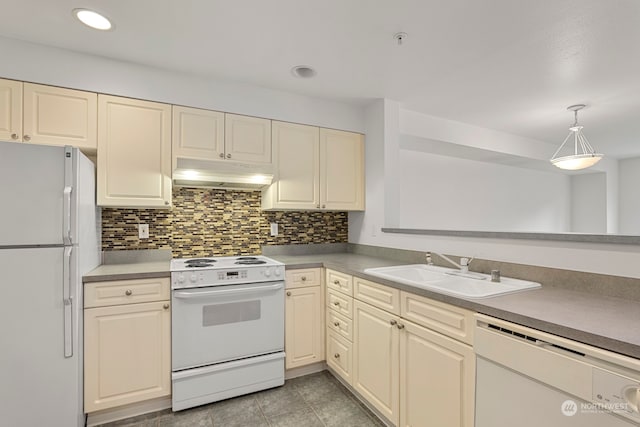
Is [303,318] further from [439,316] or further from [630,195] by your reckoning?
[630,195]

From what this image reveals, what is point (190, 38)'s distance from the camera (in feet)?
6.29

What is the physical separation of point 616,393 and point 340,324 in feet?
5.30

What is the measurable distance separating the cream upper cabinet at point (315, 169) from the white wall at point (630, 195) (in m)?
5.74

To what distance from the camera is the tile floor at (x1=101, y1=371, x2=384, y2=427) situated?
1917 mm

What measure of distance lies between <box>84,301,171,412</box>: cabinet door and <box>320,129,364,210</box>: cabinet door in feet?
5.35

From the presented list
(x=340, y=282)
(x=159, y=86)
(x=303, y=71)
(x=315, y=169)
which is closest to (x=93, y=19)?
(x=159, y=86)

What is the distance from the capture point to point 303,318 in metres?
2.45

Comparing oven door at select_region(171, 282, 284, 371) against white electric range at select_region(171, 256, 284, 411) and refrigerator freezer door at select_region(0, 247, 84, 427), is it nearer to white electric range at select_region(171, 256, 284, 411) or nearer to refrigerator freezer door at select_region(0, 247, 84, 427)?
white electric range at select_region(171, 256, 284, 411)

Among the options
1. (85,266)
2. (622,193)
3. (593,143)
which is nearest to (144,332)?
(85,266)

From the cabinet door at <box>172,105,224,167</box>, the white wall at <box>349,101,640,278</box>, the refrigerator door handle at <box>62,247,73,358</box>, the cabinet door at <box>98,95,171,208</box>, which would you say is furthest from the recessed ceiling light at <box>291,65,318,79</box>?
the refrigerator door handle at <box>62,247,73,358</box>

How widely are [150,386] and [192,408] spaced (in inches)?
12.4

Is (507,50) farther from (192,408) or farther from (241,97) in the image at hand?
(192,408)

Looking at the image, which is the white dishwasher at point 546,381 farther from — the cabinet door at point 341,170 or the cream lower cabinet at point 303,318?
the cabinet door at point 341,170

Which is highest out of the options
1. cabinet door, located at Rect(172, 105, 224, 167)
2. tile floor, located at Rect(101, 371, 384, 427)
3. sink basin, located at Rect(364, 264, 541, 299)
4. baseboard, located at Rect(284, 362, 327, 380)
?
cabinet door, located at Rect(172, 105, 224, 167)
